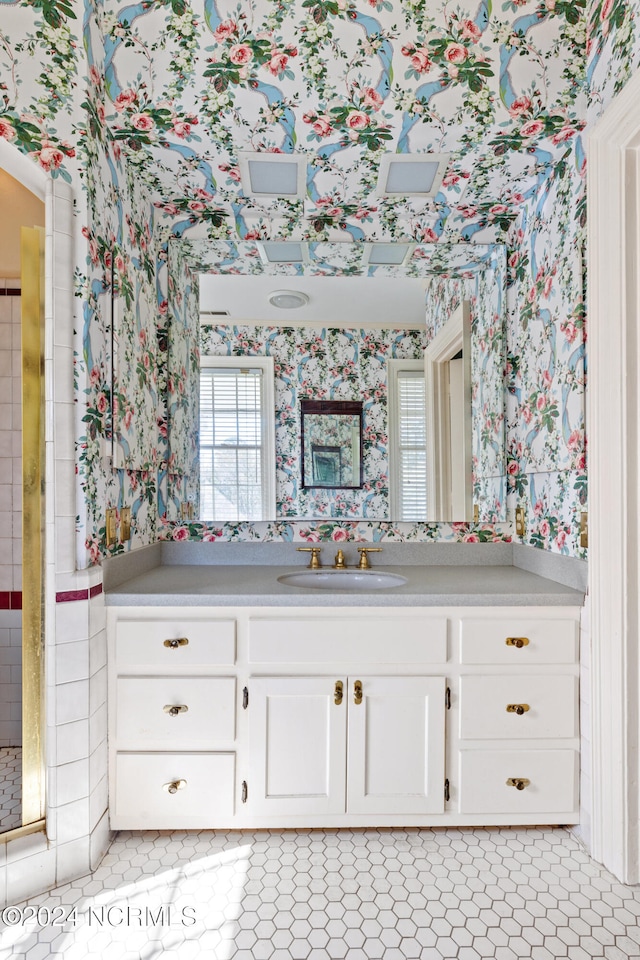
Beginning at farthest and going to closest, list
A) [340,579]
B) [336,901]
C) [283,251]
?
[283,251] → [340,579] → [336,901]

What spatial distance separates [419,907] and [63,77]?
2478 millimetres

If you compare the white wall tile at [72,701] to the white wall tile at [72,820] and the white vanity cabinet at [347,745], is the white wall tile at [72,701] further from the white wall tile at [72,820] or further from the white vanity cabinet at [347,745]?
the white vanity cabinet at [347,745]

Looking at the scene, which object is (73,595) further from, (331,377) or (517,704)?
(517,704)

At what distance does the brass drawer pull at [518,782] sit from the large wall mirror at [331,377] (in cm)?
96

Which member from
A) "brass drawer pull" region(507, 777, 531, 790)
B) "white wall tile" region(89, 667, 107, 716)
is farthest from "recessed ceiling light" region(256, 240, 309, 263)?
"brass drawer pull" region(507, 777, 531, 790)

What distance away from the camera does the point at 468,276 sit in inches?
89.4

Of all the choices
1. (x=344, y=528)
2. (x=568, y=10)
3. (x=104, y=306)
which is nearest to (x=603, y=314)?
(x=568, y=10)

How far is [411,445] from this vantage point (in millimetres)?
2201

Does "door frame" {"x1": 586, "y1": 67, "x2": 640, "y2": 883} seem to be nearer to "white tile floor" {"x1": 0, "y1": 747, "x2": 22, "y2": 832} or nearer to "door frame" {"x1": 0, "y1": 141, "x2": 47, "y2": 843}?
"door frame" {"x1": 0, "y1": 141, "x2": 47, "y2": 843}

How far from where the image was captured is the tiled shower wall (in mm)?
2229

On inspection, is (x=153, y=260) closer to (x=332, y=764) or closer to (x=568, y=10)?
(x=568, y=10)

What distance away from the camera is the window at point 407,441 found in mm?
2191

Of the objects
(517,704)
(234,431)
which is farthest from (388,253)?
(517,704)

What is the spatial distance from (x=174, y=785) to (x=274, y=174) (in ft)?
6.69
